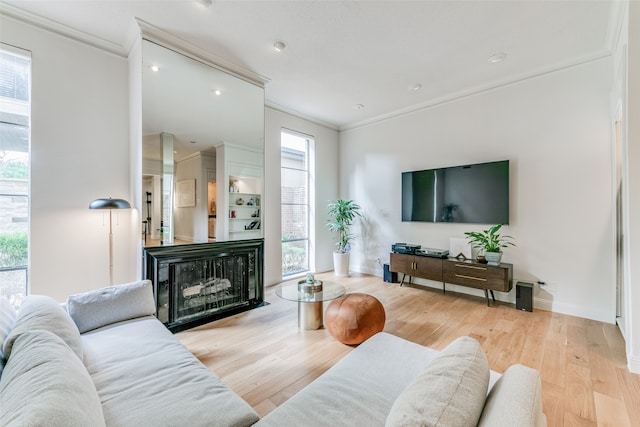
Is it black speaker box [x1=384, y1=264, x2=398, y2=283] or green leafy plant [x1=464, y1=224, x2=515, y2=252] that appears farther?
black speaker box [x1=384, y1=264, x2=398, y2=283]

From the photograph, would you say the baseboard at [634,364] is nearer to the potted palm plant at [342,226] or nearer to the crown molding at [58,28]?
the potted palm plant at [342,226]

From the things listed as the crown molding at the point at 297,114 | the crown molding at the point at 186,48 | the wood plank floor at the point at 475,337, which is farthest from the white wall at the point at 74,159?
the crown molding at the point at 297,114

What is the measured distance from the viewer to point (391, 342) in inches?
65.0

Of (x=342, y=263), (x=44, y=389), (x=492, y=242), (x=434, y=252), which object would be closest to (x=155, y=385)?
(x=44, y=389)

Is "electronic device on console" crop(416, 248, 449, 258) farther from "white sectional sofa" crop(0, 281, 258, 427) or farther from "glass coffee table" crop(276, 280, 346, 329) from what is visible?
"white sectional sofa" crop(0, 281, 258, 427)

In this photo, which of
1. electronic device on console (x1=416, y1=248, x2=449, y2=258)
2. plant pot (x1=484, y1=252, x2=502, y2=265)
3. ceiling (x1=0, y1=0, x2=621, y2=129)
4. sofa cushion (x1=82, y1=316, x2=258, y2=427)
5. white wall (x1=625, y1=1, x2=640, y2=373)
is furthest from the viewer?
electronic device on console (x1=416, y1=248, x2=449, y2=258)

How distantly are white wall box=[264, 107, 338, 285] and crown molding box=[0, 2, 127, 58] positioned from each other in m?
2.06

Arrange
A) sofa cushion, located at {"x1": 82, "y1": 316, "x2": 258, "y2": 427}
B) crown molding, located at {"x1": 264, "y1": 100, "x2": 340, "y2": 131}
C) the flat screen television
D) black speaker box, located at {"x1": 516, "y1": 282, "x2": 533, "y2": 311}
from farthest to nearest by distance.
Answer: crown molding, located at {"x1": 264, "y1": 100, "x2": 340, "y2": 131} < the flat screen television < black speaker box, located at {"x1": 516, "y1": 282, "x2": 533, "y2": 311} < sofa cushion, located at {"x1": 82, "y1": 316, "x2": 258, "y2": 427}

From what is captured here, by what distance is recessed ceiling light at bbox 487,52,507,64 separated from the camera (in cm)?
301

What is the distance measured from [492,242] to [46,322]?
14.0 ft

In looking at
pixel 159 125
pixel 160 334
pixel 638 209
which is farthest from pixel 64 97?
pixel 638 209

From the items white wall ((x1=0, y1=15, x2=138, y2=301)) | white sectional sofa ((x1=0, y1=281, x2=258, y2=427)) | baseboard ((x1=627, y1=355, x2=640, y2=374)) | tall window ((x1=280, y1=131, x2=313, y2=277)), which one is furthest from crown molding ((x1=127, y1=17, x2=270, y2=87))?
baseboard ((x1=627, y1=355, x2=640, y2=374))

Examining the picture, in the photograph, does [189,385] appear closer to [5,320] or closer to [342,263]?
[5,320]

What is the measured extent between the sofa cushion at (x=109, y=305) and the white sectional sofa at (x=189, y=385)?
11 millimetres
